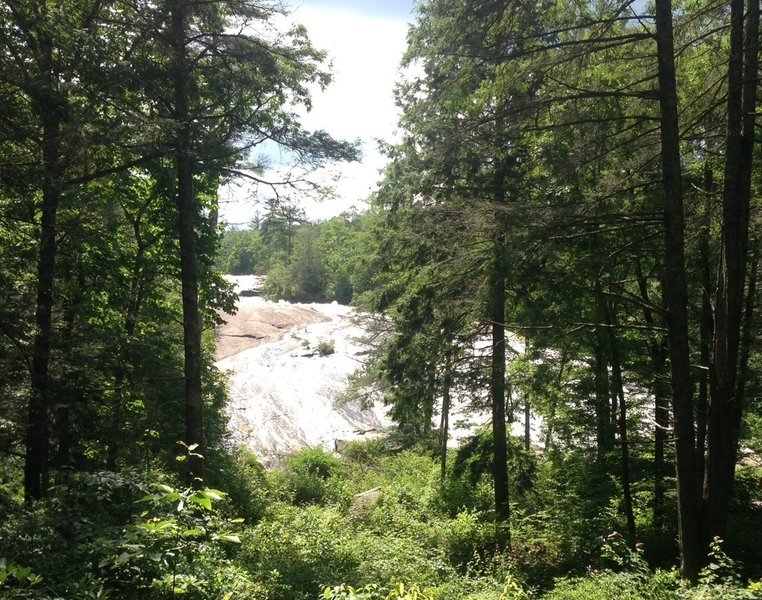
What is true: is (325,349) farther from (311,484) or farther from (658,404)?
(658,404)

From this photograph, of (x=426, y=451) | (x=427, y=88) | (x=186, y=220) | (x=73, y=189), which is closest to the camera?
(x=73, y=189)

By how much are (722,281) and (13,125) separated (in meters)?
8.33

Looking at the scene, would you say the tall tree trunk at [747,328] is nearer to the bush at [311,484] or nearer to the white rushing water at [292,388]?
the white rushing water at [292,388]

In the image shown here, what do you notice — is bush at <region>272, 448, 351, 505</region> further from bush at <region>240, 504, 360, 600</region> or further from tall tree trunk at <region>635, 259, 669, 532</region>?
tall tree trunk at <region>635, 259, 669, 532</region>

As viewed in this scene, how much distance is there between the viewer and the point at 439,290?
10367 mm

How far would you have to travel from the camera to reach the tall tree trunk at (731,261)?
17.9ft

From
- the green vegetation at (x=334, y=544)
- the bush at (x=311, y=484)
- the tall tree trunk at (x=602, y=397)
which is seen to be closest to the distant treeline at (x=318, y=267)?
the bush at (x=311, y=484)

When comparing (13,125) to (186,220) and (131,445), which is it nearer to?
Answer: (186,220)

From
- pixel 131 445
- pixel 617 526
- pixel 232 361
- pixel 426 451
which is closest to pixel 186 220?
pixel 131 445

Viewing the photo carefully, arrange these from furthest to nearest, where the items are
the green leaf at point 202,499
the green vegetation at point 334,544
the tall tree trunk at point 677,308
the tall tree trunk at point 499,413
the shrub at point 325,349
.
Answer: the shrub at point 325,349
the tall tree trunk at point 499,413
the tall tree trunk at point 677,308
the green vegetation at point 334,544
the green leaf at point 202,499

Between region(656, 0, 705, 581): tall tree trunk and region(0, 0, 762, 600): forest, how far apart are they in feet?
0.08

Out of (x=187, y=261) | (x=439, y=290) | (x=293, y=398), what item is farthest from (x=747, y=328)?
(x=293, y=398)

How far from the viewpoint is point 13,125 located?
602cm

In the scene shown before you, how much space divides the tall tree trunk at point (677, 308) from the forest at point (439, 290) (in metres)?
0.03
